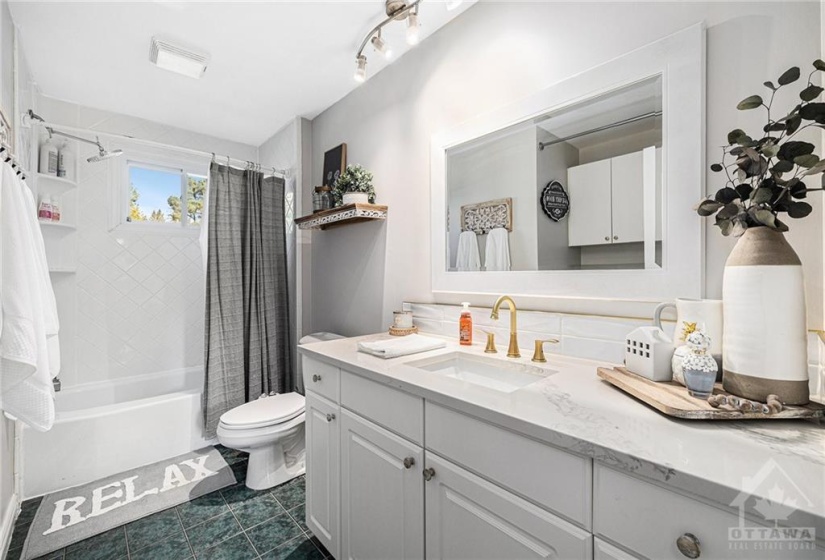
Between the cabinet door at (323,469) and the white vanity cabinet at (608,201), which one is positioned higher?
the white vanity cabinet at (608,201)

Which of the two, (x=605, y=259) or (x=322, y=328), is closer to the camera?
(x=605, y=259)

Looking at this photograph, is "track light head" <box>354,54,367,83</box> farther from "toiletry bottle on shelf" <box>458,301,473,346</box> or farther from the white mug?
the white mug

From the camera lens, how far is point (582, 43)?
1278mm

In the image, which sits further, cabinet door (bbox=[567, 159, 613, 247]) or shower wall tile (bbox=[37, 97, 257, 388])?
shower wall tile (bbox=[37, 97, 257, 388])

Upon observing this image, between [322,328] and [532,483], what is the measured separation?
2.15m

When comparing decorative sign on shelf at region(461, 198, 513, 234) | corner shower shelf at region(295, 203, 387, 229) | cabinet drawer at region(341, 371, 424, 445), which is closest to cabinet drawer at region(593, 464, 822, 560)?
cabinet drawer at region(341, 371, 424, 445)

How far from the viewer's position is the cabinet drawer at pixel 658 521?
52 cm

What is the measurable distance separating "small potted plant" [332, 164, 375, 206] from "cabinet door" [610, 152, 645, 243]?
1295 millimetres

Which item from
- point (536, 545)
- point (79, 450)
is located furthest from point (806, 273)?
point (79, 450)

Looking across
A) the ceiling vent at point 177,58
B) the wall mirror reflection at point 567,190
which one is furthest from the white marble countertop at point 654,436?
the ceiling vent at point 177,58

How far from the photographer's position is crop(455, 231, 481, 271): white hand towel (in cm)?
163

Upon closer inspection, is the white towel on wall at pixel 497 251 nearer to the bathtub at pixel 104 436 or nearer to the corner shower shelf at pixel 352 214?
the corner shower shelf at pixel 352 214

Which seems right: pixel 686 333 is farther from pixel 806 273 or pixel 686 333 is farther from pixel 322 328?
pixel 322 328

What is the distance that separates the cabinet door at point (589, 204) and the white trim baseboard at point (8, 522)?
2.69m
